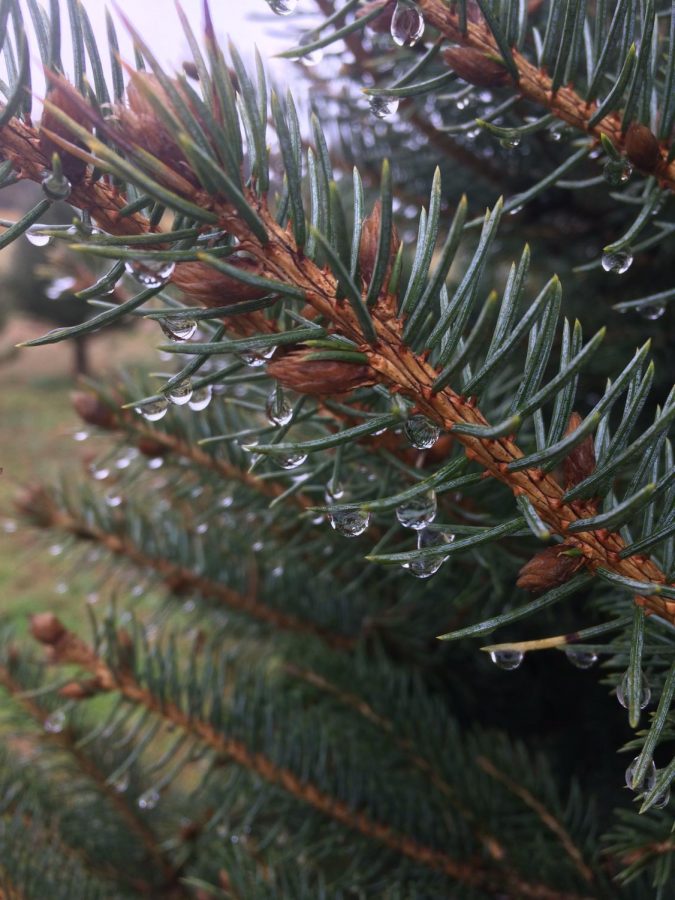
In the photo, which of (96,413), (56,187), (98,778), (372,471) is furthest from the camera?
(98,778)

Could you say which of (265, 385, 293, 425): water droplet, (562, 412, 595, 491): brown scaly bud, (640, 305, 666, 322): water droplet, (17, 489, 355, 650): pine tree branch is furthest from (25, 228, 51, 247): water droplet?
(17, 489, 355, 650): pine tree branch

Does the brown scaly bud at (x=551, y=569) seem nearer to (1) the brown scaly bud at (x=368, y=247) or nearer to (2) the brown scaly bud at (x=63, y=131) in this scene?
(1) the brown scaly bud at (x=368, y=247)

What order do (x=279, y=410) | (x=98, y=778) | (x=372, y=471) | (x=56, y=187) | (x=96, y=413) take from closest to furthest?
(x=56, y=187) < (x=279, y=410) < (x=372, y=471) < (x=96, y=413) < (x=98, y=778)

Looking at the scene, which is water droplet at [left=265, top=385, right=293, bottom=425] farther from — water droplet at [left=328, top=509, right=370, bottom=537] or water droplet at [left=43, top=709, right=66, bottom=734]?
water droplet at [left=43, top=709, right=66, bottom=734]

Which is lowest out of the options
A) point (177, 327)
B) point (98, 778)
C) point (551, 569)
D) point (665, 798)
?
point (98, 778)

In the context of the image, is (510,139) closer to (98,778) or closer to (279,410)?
(279,410)

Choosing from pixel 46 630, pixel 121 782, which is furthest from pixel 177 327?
pixel 121 782
